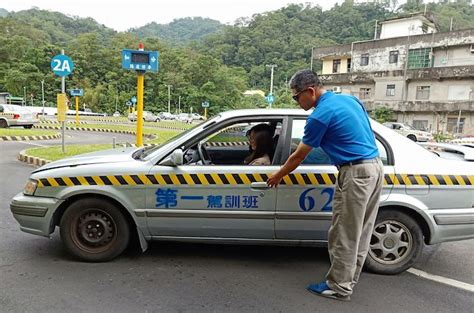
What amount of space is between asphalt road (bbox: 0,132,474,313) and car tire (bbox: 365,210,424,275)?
112mm

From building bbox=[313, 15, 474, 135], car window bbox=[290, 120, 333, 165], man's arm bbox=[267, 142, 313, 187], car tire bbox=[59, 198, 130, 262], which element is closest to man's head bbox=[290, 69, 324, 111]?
man's arm bbox=[267, 142, 313, 187]

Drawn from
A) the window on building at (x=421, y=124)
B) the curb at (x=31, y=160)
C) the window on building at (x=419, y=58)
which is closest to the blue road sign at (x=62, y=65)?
the curb at (x=31, y=160)

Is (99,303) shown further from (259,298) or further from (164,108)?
(164,108)

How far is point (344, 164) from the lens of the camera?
10.0 feet

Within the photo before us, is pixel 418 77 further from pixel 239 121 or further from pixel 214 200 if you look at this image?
pixel 214 200

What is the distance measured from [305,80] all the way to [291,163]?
69cm

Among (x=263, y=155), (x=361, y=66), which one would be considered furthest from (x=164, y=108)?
(x=263, y=155)

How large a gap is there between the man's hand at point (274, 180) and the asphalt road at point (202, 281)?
35.0 inches

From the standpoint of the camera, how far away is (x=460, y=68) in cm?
3306

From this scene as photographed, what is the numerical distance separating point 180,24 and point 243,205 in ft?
520

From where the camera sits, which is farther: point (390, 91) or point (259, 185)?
point (390, 91)

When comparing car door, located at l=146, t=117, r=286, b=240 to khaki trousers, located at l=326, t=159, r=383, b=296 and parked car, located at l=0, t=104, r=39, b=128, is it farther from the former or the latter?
parked car, located at l=0, t=104, r=39, b=128

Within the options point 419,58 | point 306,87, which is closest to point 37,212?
point 306,87

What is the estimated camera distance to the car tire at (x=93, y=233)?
12.0 feet
